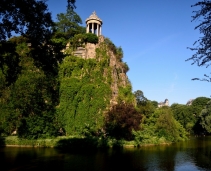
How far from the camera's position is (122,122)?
34.0 meters

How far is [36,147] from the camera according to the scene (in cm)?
3006

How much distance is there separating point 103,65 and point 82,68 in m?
3.69

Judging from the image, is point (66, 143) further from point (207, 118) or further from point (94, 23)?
point (207, 118)

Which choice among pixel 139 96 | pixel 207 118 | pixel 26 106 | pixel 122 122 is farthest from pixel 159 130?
pixel 26 106

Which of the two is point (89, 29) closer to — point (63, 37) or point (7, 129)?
point (63, 37)

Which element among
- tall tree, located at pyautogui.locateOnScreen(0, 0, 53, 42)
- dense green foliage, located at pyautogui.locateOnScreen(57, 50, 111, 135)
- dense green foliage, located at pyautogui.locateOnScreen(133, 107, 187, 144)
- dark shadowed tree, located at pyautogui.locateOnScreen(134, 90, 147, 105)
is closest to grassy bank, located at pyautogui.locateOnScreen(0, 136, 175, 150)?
dense green foliage, located at pyautogui.locateOnScreen(57, 50, 111, 135)

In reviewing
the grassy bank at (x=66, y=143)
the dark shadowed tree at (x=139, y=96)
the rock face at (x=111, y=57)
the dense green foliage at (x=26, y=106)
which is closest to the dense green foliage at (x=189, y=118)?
the dark shadowed tree at (x=139, y=96)

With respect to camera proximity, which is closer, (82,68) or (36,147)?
(36,147)

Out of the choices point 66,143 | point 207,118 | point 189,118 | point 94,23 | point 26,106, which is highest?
point 94,23

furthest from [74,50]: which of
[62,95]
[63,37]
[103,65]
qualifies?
[62,95]

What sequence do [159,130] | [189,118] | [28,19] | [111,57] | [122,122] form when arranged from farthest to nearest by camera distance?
[189,118]
[111,57]
[159,130]
[122,122]
[28,19]

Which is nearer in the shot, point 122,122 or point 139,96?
point 122,122

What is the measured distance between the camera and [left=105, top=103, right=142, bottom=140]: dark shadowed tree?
33938 mm

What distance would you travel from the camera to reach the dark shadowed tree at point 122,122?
111ft
